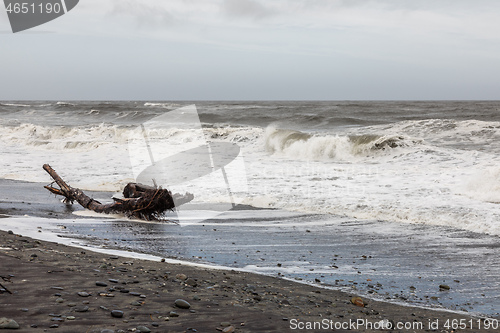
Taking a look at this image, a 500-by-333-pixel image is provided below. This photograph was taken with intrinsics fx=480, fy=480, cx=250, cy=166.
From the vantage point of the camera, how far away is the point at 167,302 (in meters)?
3.35

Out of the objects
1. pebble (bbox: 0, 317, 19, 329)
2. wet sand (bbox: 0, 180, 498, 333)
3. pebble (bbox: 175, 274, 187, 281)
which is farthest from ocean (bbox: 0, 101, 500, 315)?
pebble (bbox: 0, 317, 19, 329)

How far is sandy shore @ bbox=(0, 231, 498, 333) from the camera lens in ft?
9.53

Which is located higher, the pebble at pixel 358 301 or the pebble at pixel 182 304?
the pebble at pixel 182 304

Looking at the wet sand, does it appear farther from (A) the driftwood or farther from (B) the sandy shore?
(A) the driftwood

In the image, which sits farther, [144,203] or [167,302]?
[144,203]

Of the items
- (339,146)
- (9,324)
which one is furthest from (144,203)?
(339,146)

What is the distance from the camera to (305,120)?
29062mm

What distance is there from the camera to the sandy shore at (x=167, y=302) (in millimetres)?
2906

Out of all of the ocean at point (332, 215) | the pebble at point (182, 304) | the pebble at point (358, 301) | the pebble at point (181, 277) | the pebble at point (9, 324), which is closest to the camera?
the pebble at point (9, 324)

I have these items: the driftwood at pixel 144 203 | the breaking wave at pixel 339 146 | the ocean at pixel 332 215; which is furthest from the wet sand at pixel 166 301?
the breaking wave at pixel 339 146

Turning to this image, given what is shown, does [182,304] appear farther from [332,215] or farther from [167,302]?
[332,215]

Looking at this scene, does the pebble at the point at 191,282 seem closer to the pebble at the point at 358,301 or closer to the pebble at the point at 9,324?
the pebble at the point at 358,301

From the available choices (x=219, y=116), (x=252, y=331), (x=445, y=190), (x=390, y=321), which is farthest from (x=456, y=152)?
(x=219, y=116)

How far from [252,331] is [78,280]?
148cm
